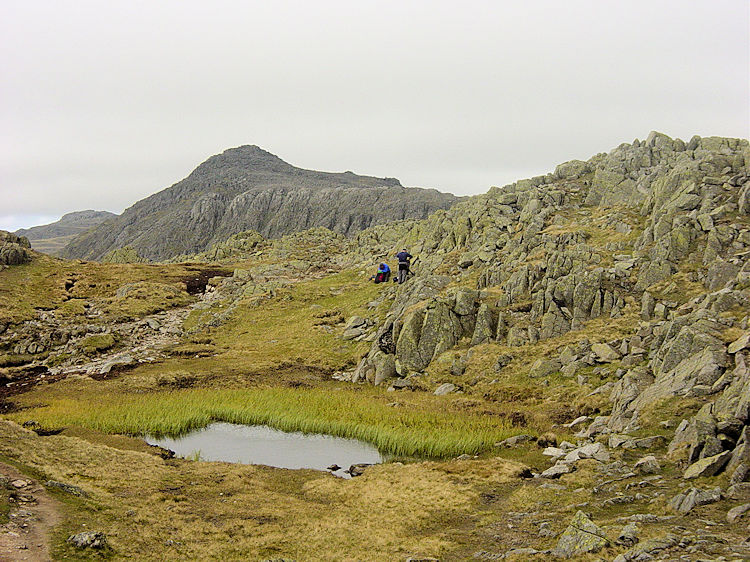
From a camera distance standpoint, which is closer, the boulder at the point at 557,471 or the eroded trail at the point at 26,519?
the eroded trail at the point at 26,519

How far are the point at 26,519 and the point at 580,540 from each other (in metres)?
Answer: 18.2

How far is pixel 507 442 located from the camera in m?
29.0

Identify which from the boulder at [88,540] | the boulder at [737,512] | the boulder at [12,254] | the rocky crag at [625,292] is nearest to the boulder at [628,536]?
the rocky crag at [625,292]

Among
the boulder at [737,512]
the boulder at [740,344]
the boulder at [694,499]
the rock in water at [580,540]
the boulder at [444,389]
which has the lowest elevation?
the boulder at [444,389]

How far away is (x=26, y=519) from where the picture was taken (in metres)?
16.6

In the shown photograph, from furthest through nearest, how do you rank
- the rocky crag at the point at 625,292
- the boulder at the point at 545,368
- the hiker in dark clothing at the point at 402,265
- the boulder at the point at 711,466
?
the hiker in dark clothing at the point at 402,265
the boulder at the point at 545,368
the rocky crag at the point at 625,292
the boulder at the point at 711,466

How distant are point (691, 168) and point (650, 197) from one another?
16.1 feet

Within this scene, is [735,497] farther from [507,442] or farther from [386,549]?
[507,442]

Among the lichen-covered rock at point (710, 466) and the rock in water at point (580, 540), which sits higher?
the lichen-covered rock at point (710, 466)

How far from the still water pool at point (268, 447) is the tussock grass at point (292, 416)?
71 centimetres

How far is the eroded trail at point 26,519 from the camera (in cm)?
1452

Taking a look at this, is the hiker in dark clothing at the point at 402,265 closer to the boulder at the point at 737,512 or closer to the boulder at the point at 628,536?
the boulder at the point at 628,536

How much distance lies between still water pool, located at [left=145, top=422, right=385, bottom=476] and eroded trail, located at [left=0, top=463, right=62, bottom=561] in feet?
35.3

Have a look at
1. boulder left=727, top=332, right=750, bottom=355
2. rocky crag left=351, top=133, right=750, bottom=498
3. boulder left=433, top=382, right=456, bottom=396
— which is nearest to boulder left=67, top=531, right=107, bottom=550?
rocky crag left=351, top=133, right=750, bottom=498
